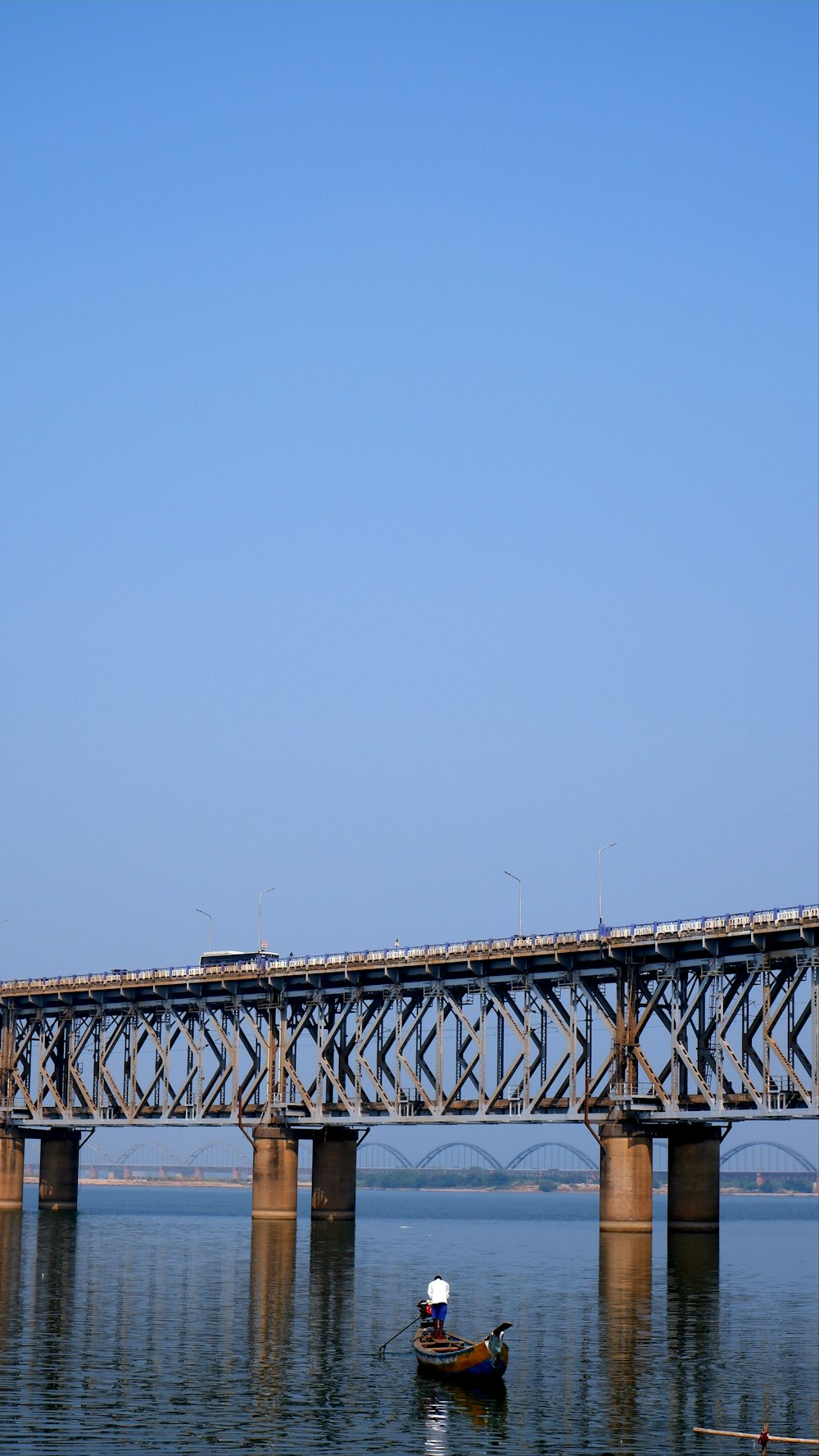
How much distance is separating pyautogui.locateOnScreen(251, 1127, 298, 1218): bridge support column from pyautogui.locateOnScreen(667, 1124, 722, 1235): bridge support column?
26.1 meters

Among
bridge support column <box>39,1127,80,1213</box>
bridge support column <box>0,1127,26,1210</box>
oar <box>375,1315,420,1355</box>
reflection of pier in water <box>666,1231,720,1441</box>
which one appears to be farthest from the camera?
bridge support column <box>39,1127,80,1213</box>

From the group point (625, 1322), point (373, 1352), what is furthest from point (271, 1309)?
point (625, 1322)

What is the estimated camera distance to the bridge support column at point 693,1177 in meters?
110

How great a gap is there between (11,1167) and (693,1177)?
59.6 meters

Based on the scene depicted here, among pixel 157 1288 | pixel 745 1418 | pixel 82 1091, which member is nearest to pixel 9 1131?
pixel 82 1091

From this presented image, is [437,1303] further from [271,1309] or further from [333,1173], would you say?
[333,1173]

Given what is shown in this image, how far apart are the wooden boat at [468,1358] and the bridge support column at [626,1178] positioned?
53.9m

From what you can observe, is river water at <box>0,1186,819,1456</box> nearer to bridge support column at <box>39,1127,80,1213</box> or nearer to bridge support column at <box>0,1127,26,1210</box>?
bridge support column at <box>0,1127,26,1210</box>

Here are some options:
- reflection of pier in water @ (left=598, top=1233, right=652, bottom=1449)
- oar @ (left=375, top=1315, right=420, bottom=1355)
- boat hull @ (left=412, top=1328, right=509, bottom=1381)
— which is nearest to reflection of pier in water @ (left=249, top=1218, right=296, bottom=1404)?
oar @ (left=375, top=1315, right=420, bottom=1355)

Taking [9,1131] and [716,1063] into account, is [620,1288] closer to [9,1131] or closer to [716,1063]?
[716,1063]

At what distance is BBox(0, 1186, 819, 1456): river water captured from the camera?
1640 inches

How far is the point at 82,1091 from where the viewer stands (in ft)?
466

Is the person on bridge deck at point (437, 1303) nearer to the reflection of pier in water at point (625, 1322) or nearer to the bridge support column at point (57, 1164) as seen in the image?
the reflection of pier in water at point (625, 1322)

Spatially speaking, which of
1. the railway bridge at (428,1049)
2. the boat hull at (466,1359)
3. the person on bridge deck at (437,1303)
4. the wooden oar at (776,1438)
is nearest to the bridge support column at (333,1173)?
the railway bridge at (428,1049)
